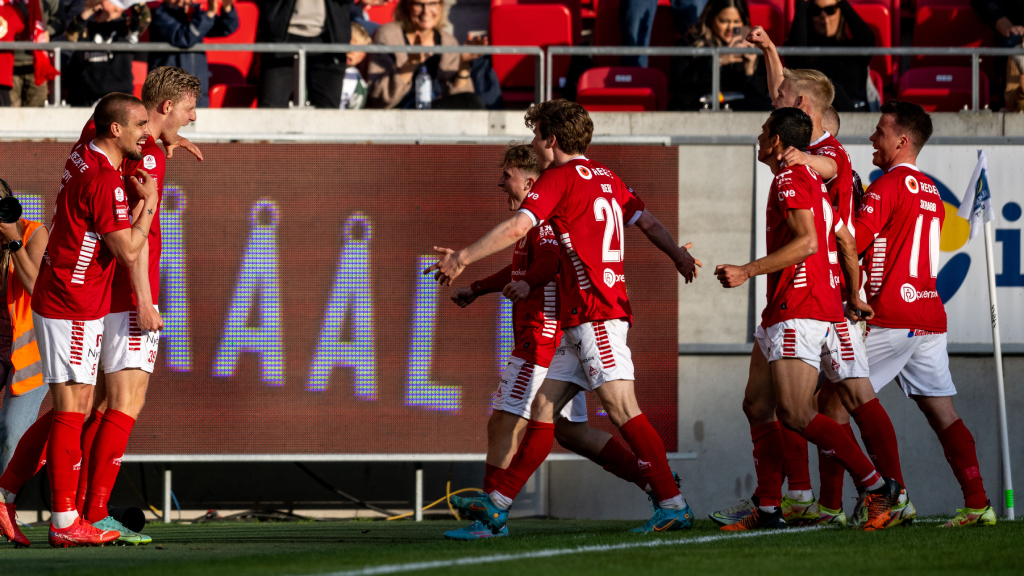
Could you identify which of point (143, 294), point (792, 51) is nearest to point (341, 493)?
point (143, 294)

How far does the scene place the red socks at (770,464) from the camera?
5809 millimetres

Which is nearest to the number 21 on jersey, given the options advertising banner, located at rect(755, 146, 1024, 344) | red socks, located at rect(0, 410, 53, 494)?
red socks, located at rect(0, 410, 53, 494)

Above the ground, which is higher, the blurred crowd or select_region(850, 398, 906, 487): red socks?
the blurred crowd

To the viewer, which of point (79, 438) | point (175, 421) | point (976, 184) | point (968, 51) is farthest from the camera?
point (968, 51)

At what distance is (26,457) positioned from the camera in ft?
18.1

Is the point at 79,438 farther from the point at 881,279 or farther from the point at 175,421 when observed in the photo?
the point at 881,279

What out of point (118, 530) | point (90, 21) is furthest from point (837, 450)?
point (90, 21)

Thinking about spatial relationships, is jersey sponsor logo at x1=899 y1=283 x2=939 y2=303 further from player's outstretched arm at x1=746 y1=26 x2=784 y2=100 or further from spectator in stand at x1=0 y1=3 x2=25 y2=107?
spectator in stand at x1=0 y1=3 x2=25 y2=107

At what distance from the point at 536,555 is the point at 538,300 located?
168 cm

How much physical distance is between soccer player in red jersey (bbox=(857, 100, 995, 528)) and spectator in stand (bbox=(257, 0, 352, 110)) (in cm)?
470

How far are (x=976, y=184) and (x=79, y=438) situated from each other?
541 centimetres

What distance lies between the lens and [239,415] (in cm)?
768

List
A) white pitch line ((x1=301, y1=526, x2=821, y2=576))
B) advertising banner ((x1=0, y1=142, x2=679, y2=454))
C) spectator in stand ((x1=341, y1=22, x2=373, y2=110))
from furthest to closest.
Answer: spectator in stand ((x1=341, y1=22, x2=373, y2=110)), advertising banner ((x1=0, y1=142, x2=679, y2=454)), white pitch line ((x1=301, y1=526, x2=821, y2=576))

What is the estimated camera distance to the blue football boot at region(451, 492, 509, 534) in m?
5.25
